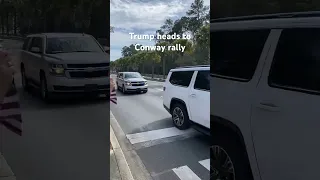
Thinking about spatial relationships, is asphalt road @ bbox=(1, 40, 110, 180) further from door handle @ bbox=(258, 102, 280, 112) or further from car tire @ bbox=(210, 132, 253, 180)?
door handle @ bbox=(258, 102, 280, 112)

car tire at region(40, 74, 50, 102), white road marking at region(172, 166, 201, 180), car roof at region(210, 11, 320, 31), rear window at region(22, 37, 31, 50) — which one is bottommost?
white road marking at region(172, 166, 201, 180)

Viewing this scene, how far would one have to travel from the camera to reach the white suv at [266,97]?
1.48 metres

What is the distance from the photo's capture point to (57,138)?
1836 mm

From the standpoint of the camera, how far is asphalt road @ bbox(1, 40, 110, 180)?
1812 millimetres

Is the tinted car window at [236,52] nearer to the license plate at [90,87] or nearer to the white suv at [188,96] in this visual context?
the white suv at [188,96]

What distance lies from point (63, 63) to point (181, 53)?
0.75 meters

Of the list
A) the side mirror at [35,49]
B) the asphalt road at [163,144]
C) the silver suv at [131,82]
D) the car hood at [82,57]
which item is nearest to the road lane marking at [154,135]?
the asphalt road at [163,144]

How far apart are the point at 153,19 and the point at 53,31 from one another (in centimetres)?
63

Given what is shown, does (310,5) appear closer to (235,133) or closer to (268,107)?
(268,107)

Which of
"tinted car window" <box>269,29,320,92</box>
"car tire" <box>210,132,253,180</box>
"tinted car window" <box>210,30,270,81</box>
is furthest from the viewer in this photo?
"car tire" <box>210,132,253,180</box>

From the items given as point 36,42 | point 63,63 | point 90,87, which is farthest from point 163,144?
point 36,42

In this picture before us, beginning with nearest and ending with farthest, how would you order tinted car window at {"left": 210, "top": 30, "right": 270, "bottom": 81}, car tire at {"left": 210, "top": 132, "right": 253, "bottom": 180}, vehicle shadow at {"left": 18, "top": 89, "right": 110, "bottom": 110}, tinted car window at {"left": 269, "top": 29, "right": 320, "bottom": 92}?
tinted car window at {"left": 269, "top": 29, "right": 320, "bottom": 92} < tinted car window at {"left": 210, "top": 30, "right": 270, "bottom": 81} < car tire at {"left": 210, "top": 132, "right": 253, "bottom": 180} < vehicle shadow at {"left": 18, "top": 89, "right": 110, "bottom": 110}

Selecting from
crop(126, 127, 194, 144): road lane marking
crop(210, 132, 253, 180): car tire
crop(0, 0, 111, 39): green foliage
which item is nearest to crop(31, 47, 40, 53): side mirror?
crop(0, 0, 111, 39): green foliage

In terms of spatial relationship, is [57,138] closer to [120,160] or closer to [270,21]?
[120,160]
